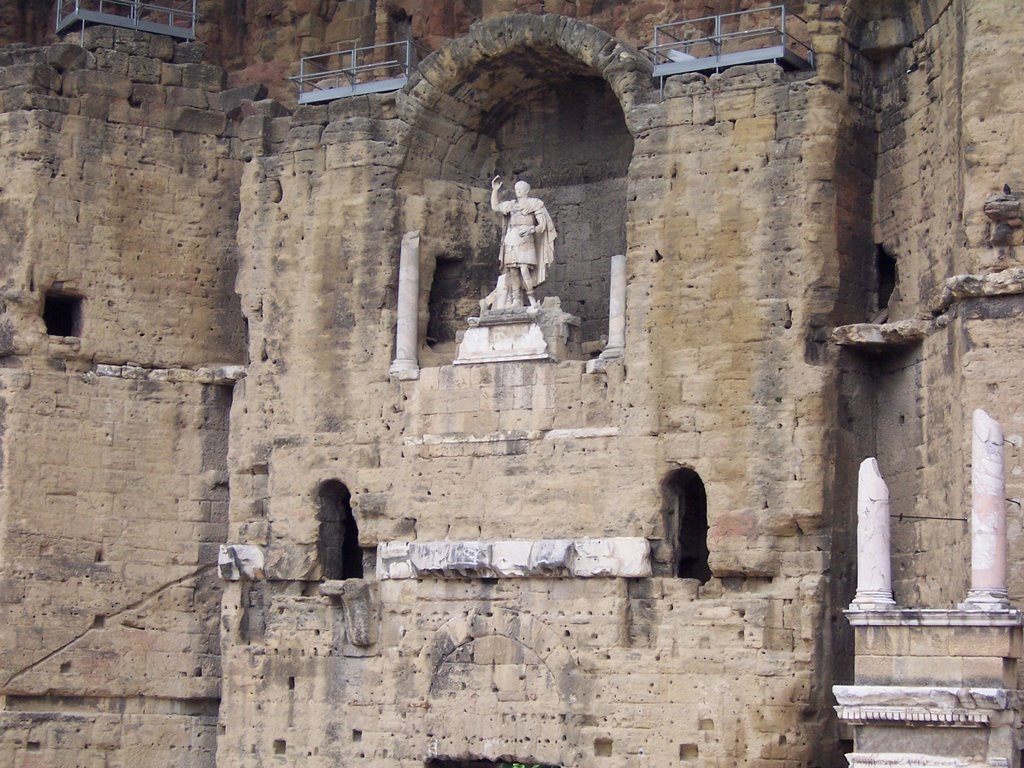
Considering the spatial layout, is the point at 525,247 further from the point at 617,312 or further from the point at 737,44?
the point at 737,44

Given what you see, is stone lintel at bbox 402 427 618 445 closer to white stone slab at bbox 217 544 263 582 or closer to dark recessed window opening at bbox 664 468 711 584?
dark recessed window opening at bbox 664 468 711 584

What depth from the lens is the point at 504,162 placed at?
3019cm

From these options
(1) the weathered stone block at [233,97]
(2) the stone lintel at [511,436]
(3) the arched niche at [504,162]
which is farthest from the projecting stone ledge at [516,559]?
(1) the weathered stone block at [233,97]

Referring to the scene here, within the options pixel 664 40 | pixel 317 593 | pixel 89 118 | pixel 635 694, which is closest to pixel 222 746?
pixel 317 593

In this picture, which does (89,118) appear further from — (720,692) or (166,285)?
(720,692)

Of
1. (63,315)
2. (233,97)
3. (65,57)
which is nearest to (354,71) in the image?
(233,97)

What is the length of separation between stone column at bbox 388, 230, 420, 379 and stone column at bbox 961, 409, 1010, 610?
7.36 m

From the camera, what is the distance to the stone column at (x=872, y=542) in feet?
78.2

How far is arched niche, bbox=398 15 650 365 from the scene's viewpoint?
29062mm

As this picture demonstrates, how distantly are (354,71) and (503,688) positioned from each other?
284 inches

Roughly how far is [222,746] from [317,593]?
1.97 metres

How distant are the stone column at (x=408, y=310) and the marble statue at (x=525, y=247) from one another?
1.00m

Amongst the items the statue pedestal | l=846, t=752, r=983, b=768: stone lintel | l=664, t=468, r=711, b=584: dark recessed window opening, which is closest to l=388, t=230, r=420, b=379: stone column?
the statue pedestal

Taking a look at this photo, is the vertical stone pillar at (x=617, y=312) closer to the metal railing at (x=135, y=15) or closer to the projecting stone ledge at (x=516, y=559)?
the projecting stone ledge at (x=516, y=559)
